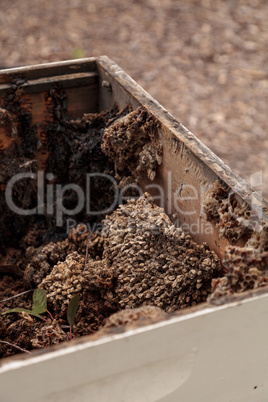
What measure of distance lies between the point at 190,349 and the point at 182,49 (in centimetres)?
428

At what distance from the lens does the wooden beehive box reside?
0.76 m

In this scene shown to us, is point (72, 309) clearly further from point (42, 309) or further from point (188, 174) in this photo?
point (188, 174)

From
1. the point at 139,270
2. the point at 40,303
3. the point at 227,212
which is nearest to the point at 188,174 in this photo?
the point at 227,212

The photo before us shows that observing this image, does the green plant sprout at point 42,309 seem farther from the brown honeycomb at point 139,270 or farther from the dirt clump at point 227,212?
the dirt clump at point 227,212

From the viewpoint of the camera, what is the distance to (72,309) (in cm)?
131

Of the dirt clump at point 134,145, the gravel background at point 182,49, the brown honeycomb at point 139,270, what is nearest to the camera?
the brown honeycomb at point 139,270

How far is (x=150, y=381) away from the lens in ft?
2.88

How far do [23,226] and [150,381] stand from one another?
1232 mm

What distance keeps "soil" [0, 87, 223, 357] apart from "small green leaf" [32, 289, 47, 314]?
0.11 feet

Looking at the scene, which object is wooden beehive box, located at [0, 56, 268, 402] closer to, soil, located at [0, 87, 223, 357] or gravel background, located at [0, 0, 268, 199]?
soil, located at [0, 87, 223, 357]

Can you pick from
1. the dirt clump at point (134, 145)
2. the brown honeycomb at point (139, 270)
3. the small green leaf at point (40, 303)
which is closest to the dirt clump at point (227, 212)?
the brown honeycomb at point (139, 270)

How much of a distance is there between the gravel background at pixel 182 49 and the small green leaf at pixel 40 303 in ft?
7.44

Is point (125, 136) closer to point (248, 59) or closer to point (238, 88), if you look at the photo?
point (238, 88)

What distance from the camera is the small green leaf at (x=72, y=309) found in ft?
4.25
